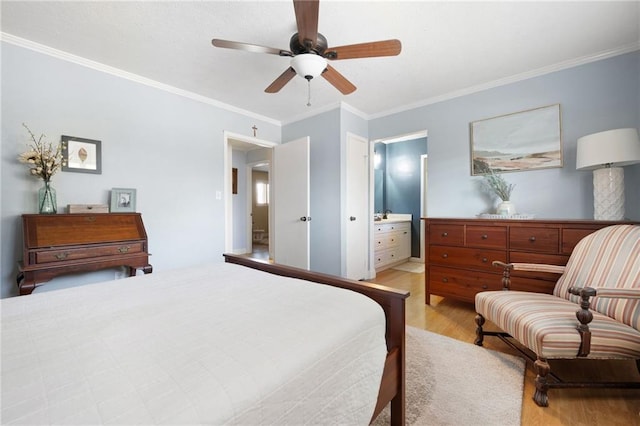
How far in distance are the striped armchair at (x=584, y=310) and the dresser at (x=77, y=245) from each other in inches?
115

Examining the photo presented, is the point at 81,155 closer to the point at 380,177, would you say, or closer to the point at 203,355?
the point at 203,355

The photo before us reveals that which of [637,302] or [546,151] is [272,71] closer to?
[546,151]

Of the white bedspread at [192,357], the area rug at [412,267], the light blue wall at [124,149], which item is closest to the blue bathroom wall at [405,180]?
the area rug at [412,267]

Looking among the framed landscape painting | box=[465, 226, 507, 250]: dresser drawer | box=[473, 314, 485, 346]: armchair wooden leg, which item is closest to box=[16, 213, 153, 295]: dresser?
box=[473, 314, 485, 346]: armchair wooden leg

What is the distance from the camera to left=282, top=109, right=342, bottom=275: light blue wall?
352cm

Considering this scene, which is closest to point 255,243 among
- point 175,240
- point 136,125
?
point 175,240

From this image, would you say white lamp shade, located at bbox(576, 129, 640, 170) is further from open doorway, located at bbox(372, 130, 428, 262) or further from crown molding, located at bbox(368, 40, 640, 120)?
open doorway, located at bbox(372, 130, 428, 262)

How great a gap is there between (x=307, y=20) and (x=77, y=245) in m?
2.34

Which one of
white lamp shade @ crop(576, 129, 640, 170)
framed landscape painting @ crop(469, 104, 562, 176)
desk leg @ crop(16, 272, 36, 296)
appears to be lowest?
desk leg @ crop(16, 272, 36, 296)

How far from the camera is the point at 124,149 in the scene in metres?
2.63

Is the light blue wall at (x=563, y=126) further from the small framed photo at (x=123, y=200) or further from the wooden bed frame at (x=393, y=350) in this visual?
the small framed photo at (x=123, y=200)

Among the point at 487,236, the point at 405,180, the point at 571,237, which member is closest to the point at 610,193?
the point at 571,237

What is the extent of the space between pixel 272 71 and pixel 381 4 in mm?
1256

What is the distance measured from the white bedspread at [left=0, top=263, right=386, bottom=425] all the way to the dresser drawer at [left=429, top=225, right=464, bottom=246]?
78.1 inches
